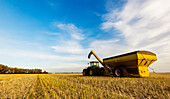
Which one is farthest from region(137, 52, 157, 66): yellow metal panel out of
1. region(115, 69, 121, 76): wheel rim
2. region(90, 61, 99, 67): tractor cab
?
region(90, 61, 99, 67): tractor cab

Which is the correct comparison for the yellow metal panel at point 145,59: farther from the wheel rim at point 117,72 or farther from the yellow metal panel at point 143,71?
the wheel rim at point 117,72

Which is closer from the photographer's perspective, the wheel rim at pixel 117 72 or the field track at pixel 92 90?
the field track at pixel 92 90

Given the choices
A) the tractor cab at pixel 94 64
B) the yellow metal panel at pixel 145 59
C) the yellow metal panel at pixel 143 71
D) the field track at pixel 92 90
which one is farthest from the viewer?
the tractor cab at pixel 94 64

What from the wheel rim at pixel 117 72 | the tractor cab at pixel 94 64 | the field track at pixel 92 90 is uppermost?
the tractor cab at pixel 94 64

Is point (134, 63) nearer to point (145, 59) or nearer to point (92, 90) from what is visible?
point (145, 59)

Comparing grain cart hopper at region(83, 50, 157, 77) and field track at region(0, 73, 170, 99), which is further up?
grain cart hopper at region(83, 50, 157, 77)

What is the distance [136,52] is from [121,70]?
2.69m

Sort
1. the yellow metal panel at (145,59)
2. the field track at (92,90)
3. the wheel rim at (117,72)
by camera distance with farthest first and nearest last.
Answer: the wheel rim at (117,72) < the yellow metal panel at (145,59) < the field track at (92,90)

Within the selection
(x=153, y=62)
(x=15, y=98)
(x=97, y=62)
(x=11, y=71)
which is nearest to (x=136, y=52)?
(x=153, y=62)

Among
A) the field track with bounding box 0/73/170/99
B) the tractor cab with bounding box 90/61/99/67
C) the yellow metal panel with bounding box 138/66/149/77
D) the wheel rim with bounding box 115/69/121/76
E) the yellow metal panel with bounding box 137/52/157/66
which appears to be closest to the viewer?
the field track with bounding box 0/73/170/99

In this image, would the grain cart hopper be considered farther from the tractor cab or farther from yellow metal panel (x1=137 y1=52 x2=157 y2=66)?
the tractor cab

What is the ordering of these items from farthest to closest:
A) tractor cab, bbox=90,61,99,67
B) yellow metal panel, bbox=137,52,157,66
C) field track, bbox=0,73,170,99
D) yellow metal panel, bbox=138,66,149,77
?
→ 1. tractor cab, bbox=90,61,99,67
2. yellow metal panel, bbox=138,66,149,77
3. yellow metal panel, bbox=137,52,157,66
4. field track, bbox=0,73,170,99

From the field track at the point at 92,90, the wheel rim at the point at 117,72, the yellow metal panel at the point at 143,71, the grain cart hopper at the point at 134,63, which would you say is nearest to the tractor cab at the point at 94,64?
the grain cart hopper at the point at 134,63

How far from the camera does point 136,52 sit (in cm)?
1058
